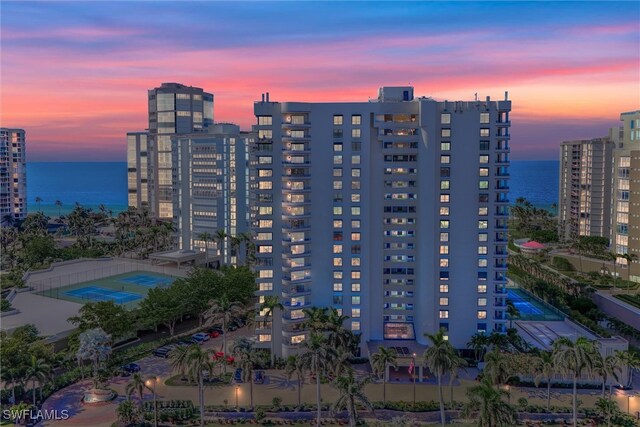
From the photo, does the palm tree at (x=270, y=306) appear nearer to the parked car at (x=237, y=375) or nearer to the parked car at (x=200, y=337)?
the parked car at (x=237, y=375)

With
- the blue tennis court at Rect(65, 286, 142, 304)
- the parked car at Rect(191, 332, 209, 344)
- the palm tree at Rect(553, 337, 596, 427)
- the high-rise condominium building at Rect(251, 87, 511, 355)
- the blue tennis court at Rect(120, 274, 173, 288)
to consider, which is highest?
the high-rise condominium building at Rect(251, 87, 511, 355)

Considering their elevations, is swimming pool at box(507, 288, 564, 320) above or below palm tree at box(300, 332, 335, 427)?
below

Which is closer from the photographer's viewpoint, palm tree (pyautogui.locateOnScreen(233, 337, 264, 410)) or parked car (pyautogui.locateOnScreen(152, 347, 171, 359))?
palm tree (pyautogui.locateOnScreen(233, 337, 264, 410))

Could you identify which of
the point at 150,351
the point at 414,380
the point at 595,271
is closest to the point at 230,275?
the point at 150,351

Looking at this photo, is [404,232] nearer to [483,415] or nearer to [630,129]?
[483,415]

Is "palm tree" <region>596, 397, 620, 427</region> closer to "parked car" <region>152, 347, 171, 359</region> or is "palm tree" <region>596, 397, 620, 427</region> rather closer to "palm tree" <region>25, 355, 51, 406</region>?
"parked car" <region>152, 347, 171, 359</region>

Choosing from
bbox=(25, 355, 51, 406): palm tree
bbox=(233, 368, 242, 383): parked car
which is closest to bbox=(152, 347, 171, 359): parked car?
bbox=(233, 368, 242, 383): parked car
